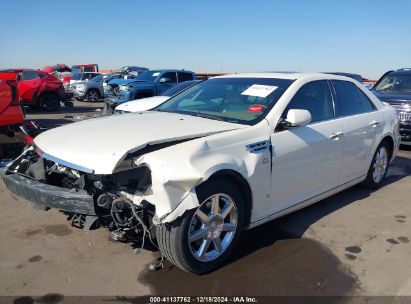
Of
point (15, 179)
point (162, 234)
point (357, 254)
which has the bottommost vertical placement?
point (357, 254)

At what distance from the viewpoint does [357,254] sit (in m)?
3.69

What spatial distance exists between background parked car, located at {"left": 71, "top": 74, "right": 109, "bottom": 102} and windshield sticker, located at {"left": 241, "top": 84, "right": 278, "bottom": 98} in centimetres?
1763

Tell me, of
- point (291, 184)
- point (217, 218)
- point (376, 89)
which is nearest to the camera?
point (217, 218)

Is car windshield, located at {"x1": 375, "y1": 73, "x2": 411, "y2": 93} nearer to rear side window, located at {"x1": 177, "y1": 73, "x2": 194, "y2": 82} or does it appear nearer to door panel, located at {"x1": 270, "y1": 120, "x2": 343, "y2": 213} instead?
door panel, located at {"x1": 270, "y1": 120, "x2": 343, "y2": 213}

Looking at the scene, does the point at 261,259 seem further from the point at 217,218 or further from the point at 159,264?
the point at 159,264

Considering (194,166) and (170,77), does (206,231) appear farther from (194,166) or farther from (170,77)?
(170,77)

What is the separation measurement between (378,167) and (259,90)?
2.54 meters

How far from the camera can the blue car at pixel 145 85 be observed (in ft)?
42.0

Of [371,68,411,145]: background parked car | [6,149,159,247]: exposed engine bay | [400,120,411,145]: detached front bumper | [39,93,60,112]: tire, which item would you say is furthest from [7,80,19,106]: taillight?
[39,93,60,112]: tire

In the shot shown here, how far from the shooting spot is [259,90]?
407 centimetres

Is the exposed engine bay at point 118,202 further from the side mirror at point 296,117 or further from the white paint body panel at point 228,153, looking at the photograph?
the side mirror at point 296,117

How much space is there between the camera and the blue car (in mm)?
12797

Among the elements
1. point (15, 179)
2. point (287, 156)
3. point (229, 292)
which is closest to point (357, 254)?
point (287, 156)

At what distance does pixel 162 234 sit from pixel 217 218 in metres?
0.50
